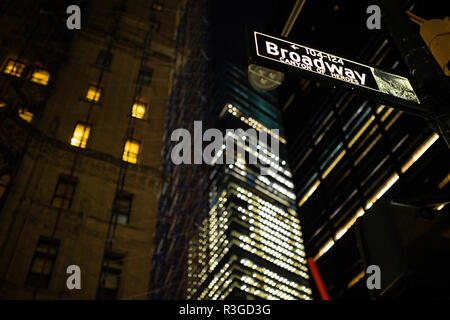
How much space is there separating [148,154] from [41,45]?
25.1 ft

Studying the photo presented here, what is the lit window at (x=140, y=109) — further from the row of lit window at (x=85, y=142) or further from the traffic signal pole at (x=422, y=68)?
the traffic signal pole at (x=422, y=68)

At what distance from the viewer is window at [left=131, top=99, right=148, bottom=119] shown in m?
22.7

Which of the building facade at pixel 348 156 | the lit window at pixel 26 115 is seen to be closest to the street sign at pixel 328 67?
the lit window at pixel 26 115

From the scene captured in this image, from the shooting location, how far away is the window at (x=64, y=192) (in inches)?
675

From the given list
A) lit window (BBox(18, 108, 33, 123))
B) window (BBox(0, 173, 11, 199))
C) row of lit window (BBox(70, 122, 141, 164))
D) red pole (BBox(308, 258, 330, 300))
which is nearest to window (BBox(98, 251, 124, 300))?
row of lit window (BBox(70, 122, 141, 164))

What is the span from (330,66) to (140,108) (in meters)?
18.7

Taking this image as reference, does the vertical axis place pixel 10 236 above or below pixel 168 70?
below

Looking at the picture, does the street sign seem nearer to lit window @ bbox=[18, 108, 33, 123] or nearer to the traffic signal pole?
the traffic signal pole

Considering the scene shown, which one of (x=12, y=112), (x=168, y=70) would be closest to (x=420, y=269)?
(x=12, y=112)

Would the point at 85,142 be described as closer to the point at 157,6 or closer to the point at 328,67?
the point at 328,67

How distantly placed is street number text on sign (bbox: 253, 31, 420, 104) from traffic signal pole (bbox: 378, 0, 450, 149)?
0.60 m

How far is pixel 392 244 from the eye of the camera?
369 cm

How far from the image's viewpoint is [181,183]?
23.7 metres

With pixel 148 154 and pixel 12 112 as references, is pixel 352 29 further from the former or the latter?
pixel 12 112
